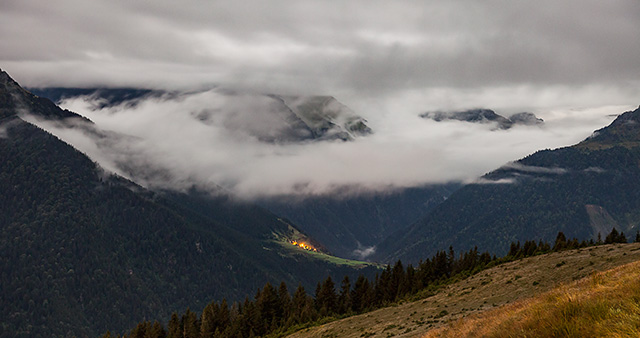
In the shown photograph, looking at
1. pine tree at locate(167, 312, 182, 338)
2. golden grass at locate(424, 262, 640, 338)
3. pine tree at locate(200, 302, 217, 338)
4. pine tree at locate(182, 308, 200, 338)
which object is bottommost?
pine tree at locate(167, 312, 182, 338)

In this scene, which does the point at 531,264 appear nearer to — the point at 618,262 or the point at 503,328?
the point at 618,262

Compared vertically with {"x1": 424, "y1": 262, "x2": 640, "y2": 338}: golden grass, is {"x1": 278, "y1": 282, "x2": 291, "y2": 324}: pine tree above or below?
below

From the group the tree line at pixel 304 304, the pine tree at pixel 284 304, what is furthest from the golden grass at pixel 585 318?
the pine tree at pixel 284 304

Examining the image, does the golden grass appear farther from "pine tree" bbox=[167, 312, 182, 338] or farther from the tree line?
"pine tree" bbox=[167, 312, 182, 338]

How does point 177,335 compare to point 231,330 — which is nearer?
point 231,330

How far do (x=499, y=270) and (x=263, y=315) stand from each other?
267 ft

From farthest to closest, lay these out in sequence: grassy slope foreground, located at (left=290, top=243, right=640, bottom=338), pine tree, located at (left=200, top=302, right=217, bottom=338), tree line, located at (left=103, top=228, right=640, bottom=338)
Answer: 1. pine tree, located at (left=200, top=302, right=217, bottom=338)
2. tree line, located at (left=103, top=228, right=640, bottom=338)
3. grassy slope foreground, located at (left=290, top=243, right=640, bottom=338)

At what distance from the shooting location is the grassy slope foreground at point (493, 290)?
192ft

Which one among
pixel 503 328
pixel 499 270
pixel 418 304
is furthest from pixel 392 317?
pixel 503 328

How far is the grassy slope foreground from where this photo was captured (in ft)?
192

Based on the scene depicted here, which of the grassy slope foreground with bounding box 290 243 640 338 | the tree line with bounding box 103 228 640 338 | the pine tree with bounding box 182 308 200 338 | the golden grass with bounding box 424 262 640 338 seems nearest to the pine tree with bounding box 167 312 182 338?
the tree line with bounding box 103 228 640 338

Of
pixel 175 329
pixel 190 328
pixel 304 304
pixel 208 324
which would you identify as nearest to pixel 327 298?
pixel 304 304

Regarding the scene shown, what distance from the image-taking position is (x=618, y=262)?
5844 centimetres

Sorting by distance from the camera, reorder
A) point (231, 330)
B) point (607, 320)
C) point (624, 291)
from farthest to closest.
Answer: point (231, 330), point (624, 291), point (607, 320)
